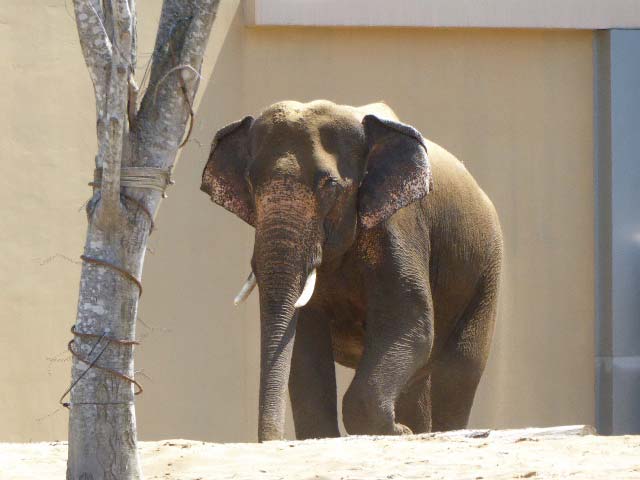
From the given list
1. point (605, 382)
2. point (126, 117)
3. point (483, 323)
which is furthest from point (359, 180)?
point (605, 382)

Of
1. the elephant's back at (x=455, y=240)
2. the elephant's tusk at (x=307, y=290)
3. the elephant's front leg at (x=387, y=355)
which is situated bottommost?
the elephant's front leg at (x=387, y=355)

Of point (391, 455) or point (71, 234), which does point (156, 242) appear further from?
point (391, 455)

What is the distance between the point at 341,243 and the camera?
8.82m

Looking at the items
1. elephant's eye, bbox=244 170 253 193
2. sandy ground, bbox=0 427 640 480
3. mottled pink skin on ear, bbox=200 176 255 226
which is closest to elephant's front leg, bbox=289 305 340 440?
mottled pink skin on ear, bbox=200 176 255 226

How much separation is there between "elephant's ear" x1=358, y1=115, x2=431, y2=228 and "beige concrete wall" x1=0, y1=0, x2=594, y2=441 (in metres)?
3.89

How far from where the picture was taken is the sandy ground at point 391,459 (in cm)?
610

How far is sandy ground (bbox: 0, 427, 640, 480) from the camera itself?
610 centimetres

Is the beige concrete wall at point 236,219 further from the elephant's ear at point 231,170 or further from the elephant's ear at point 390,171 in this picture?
the elephant's ear at point 390,171

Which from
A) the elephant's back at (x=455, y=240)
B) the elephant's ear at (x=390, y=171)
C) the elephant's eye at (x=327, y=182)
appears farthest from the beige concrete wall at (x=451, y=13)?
the elephant's eye at (x=327, y=182)

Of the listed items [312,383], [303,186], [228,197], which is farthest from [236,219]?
[303,186]

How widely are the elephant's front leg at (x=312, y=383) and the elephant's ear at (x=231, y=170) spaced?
72 cm

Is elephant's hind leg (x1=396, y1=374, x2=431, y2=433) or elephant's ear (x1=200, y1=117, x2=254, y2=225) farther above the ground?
elephant's ear (x1=200, y1=117, x2=254, y2=225)

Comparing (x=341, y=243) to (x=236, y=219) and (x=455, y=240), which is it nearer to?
(x=455, y=240)

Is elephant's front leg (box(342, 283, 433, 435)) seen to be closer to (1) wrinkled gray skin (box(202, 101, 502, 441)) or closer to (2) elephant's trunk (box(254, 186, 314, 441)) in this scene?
(1) wrinkled gray skin (box(202, 101, 502, 441))
